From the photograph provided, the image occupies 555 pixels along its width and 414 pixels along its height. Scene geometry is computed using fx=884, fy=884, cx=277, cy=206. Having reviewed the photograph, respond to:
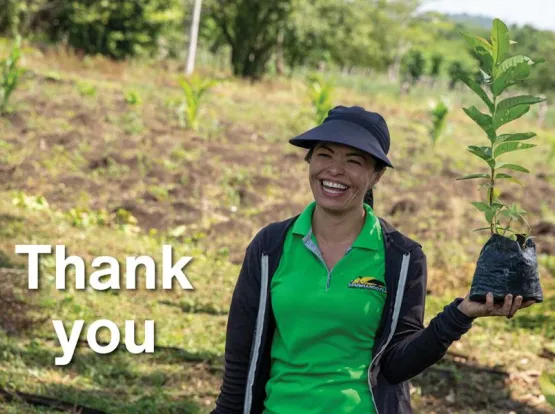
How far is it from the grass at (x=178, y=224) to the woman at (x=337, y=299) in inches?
79.1

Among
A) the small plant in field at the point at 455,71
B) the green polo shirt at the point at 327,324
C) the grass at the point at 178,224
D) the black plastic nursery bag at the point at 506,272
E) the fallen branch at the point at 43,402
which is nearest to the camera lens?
the black plastic nursery bag at the point at 506,272

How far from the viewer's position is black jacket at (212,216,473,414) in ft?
6.74

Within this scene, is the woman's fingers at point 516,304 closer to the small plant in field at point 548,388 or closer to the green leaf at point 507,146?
the green leaf at point 507,146

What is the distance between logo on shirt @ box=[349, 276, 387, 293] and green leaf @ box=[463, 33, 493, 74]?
1.79ft

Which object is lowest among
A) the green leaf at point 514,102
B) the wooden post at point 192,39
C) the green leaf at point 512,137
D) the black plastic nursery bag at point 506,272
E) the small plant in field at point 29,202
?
the small plant in field at point 29,202

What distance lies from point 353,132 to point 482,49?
35cm

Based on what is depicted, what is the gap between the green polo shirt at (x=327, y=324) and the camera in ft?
6.68

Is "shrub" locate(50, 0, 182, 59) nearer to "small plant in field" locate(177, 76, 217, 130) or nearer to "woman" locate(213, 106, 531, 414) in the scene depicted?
"small plant in field" locate(177, 76, 217, 130)

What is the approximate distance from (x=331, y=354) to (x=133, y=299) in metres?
3.62

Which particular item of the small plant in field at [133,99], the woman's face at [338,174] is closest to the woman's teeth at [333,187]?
the woman's face at [338,174]

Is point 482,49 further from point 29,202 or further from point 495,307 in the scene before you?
point 29,202

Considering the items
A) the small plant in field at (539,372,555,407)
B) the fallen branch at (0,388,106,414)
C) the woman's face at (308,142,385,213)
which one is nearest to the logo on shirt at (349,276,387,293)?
the woman's face at (308,142,385,213)

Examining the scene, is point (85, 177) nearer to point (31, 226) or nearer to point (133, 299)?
point (31, 226)

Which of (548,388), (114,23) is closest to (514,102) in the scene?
(548,388)
